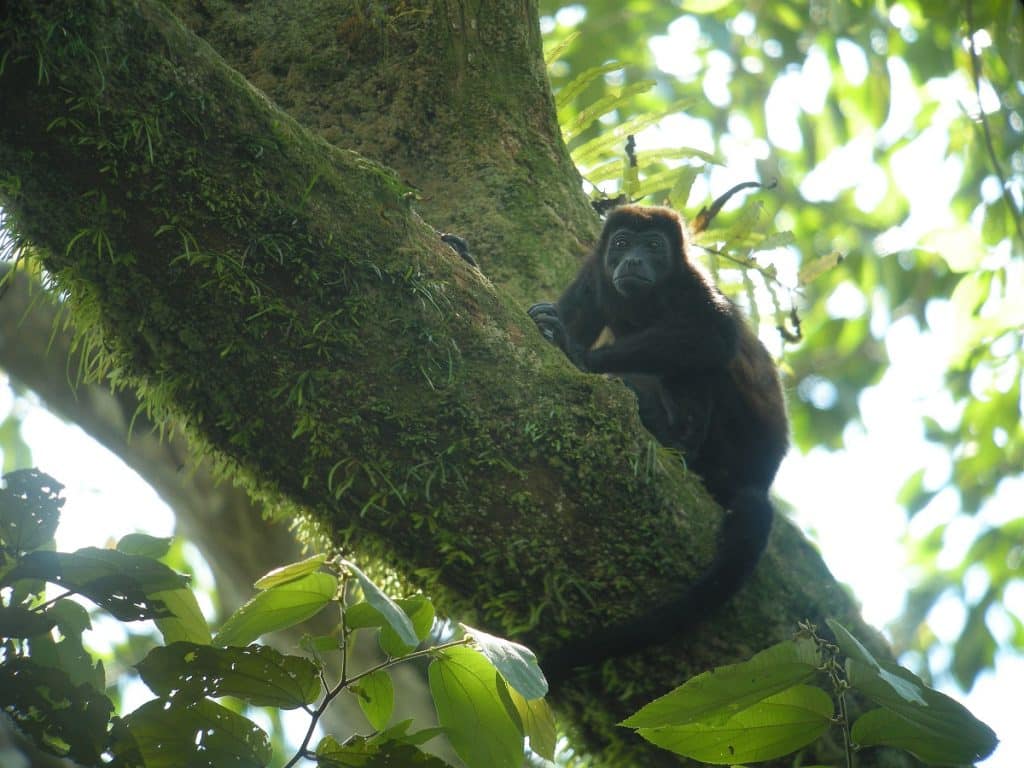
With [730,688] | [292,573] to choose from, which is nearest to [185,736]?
[292,573]

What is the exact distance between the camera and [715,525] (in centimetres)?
279

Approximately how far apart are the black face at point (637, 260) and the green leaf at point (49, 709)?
3.12 m

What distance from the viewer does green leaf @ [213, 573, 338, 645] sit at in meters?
1.63

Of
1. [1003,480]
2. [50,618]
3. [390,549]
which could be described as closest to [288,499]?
[390,549]

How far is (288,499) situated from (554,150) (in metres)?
1.95

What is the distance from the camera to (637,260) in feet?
14.0

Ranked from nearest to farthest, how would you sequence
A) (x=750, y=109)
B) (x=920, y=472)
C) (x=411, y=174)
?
(x=411, y=174)
(x=920, y=472)
(x=750, y=109)

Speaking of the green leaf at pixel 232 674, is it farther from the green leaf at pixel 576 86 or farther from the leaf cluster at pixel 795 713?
the green leaf at pixel 576 86

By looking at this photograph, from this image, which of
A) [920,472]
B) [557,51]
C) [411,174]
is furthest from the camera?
[920,472]

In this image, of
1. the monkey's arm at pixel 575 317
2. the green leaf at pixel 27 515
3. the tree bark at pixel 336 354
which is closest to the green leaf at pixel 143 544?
the green leaf at pixel 27 515

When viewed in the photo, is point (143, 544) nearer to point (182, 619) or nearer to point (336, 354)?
point (182, 619)

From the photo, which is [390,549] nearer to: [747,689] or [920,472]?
[747,689]

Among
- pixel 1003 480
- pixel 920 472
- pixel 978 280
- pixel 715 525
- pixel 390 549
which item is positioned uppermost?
pixel 390 549

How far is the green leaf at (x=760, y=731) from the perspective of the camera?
166cm
